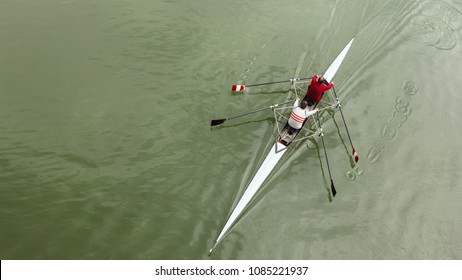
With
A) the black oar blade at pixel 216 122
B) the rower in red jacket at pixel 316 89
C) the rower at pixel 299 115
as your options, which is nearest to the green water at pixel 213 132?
the black oar blade at pixel 216 122

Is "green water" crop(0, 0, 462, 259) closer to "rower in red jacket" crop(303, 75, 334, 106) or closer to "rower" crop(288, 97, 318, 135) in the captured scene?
"rower" crop(288, 97, 318, 135)

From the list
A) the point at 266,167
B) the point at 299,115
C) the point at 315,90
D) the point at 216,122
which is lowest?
the point at 266,167

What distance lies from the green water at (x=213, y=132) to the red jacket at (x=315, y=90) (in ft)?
2.63

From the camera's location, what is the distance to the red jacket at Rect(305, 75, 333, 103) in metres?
7.48

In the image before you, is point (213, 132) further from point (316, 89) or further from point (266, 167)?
point (316, 89)

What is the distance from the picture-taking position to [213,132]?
7520mm

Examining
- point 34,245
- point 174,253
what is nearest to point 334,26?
point 174,253

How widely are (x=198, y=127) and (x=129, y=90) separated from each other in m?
2.34

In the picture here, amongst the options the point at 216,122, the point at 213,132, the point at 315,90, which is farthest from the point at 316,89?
the point at 213,132

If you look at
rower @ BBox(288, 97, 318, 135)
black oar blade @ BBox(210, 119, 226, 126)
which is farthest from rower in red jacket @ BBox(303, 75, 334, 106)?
black oar blade @ BBox(210, 119, 226, 126)

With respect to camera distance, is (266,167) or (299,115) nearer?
(266,167)

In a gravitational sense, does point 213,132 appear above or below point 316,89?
below

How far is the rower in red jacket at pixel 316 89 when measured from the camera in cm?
746

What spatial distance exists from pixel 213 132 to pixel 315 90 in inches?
113
